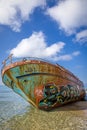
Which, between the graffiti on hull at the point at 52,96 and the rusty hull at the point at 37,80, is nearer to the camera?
the rusty hull at the point at 37,80

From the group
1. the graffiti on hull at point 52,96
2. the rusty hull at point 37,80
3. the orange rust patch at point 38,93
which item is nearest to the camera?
the rusty hull at point 37,80

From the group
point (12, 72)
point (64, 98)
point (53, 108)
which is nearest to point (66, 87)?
point (64, 98)

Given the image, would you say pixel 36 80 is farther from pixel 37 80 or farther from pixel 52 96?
pixel 52 96

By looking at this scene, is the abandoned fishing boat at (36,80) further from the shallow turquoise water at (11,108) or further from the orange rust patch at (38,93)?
the shallow turquoise water at (11,108)

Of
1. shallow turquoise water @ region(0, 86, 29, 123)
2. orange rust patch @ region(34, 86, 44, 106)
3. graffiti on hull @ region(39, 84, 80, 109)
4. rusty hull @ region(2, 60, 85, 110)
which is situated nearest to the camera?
shallow turquoise water @ region(0, 86, 29, 123)

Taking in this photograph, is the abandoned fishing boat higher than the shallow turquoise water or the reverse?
higher

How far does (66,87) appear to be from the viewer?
627 inches

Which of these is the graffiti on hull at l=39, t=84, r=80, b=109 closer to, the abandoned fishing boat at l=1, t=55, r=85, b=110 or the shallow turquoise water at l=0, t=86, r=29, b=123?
the abandoned fishing boat at l=1, t=55, r=85, b=110

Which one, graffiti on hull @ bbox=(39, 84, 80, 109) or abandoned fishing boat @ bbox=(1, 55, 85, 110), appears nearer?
abandoned fishing boat @ bbox=(1, 55, 85, 110)

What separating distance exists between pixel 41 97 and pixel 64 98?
2693mm

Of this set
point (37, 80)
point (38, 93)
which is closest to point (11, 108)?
point (38, 93)

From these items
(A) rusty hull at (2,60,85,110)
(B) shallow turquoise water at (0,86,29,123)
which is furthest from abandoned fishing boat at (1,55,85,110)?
(B) shallow turquoise water at (0,86,29,123)

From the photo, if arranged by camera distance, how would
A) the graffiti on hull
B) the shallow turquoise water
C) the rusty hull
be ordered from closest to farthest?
the shallow turquoise water
the rusty hull
the graffiti on hull

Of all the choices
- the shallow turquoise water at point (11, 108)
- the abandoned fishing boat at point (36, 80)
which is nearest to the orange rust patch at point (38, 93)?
the abandoned fishing boat at point (36, 80)
